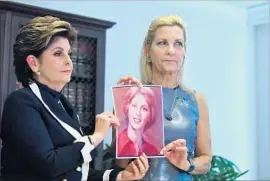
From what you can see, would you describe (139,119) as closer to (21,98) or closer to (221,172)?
(21,98)

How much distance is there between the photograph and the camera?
1314 millimetres

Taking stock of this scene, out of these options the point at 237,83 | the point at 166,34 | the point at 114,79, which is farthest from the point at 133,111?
the point at 237,83

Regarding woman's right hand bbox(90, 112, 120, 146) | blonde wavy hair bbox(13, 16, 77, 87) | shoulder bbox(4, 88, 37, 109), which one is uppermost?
blonde wavy hair bbox(13, 16, 77, 87)

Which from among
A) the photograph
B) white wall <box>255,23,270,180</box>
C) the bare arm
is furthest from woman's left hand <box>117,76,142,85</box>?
white wall <box>255,23,270,180</box>

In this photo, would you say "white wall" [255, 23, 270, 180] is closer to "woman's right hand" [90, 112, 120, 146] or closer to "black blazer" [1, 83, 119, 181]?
"woman's right hand" [90, 112, 120, 146]

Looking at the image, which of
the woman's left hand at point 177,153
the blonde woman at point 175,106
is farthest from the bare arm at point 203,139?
the woman's left hand at point 177,153

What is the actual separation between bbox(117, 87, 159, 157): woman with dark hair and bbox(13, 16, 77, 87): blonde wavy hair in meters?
0.29

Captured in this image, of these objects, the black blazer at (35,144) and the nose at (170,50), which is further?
the nose at (170,50)

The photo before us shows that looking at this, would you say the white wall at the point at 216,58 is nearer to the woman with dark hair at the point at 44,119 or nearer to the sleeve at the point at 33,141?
the woman with dark hair at the point at 44,119

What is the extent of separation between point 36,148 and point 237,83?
3130 mm

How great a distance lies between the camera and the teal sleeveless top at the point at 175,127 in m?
1.36

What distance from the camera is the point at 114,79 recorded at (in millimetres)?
3217

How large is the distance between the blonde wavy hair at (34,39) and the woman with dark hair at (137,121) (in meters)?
0.29

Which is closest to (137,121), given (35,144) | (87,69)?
(35,144)
